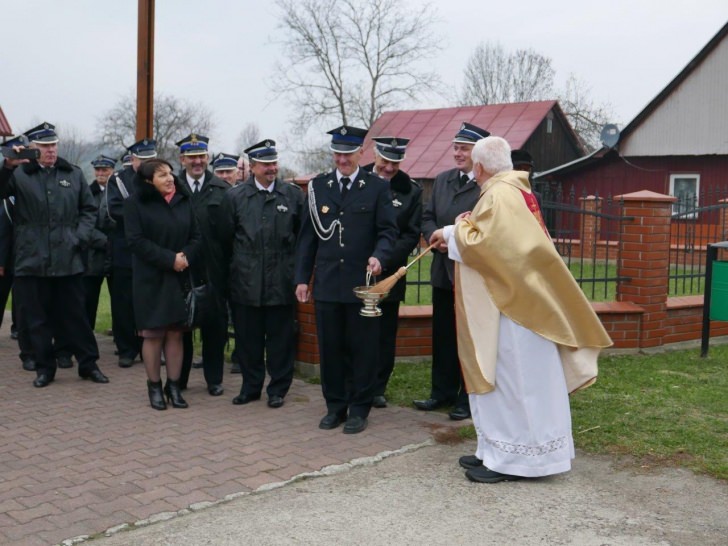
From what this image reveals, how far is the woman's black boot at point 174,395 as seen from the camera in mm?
6625

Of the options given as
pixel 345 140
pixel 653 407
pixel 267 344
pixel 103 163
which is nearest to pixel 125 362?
pixel 267 344

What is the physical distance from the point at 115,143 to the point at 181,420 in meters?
51.1

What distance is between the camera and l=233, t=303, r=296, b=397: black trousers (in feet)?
22.2

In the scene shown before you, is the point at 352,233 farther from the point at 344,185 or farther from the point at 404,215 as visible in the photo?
the point at 404,215

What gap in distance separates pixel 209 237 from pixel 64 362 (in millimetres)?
2212

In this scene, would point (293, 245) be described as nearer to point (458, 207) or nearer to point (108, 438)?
point (458, 207)

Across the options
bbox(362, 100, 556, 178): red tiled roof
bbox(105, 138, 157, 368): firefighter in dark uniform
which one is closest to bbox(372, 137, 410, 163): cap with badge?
bbox(105, 138, 157, 368): firefighter in dark uniform

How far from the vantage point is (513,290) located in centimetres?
482

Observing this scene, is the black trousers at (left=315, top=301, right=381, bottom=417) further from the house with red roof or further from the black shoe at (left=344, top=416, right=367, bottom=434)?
the house with red roof

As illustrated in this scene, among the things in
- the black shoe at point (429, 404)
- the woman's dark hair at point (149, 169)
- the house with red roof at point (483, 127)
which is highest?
the house with red roof at point (483, 127)

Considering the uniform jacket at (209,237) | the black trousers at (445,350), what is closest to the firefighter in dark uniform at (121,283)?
the uniform jacket at (209,237)

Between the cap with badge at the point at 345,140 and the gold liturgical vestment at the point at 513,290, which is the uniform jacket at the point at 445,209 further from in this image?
the gold liturgical vestment at the point at 513,290

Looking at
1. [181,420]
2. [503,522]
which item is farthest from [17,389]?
[503,522]

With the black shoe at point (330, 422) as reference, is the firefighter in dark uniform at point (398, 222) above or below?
above
